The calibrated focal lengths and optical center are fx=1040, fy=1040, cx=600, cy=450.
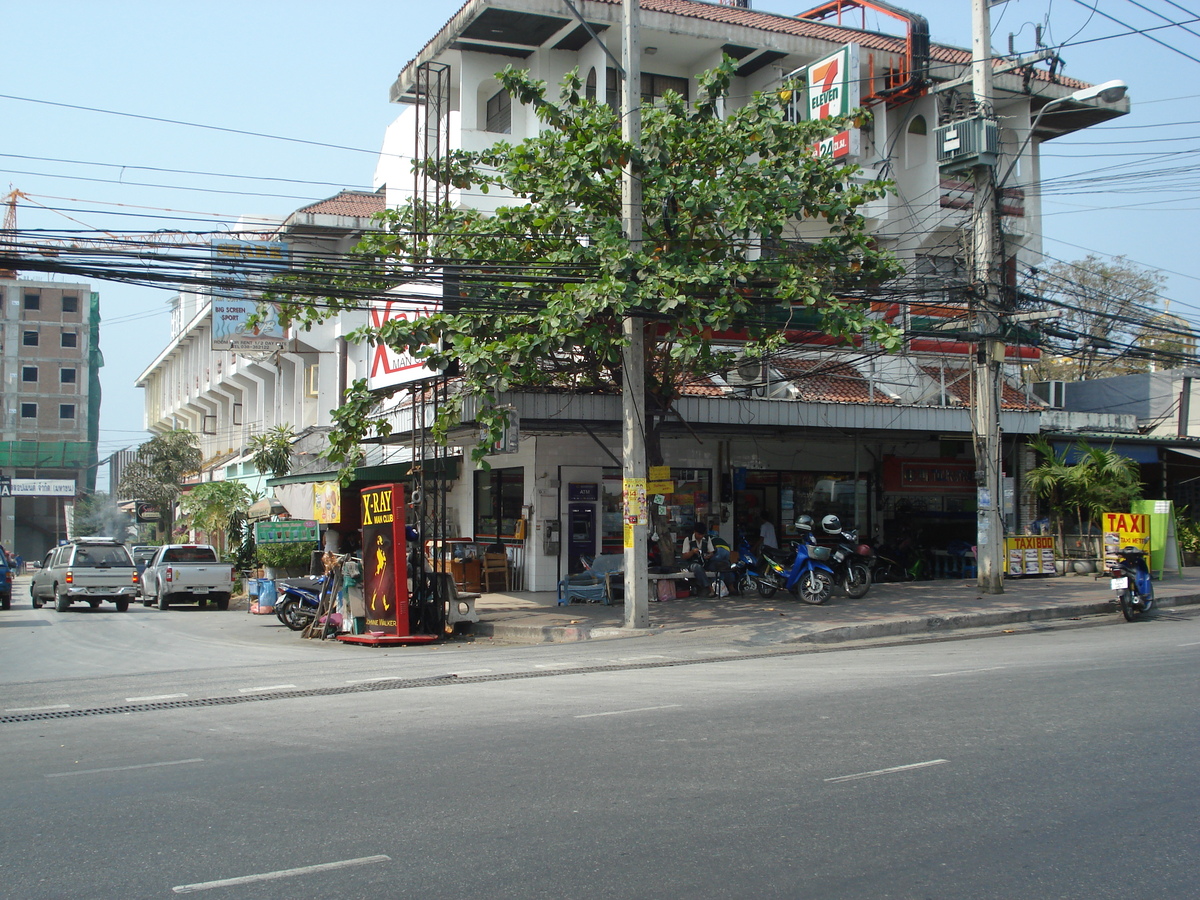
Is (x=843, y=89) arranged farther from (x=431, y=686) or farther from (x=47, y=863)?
(x=47, y=863)

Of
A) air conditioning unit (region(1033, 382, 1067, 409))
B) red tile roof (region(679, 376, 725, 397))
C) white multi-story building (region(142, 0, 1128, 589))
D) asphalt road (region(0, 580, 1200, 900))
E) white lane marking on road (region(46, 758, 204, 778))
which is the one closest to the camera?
asphalt road (region(0, 580, 1200, 900))

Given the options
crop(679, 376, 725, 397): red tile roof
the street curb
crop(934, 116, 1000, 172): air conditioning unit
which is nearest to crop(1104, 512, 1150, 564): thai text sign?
the street curb

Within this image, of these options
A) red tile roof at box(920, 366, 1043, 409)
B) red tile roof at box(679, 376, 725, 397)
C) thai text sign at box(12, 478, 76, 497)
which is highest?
red tile roof at box(920, 366, 1043, 409)

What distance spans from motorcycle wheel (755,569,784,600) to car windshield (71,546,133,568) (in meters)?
17.7

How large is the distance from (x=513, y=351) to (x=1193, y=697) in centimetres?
997

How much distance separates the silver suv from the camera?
89.8 ft

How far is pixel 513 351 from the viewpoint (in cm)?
1570

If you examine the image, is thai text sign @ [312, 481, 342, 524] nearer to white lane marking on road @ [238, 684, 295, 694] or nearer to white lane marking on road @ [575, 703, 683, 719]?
white lane marking on road @ [238, 684, 295, 694]

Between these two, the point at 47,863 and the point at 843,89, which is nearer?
the point at 47,863

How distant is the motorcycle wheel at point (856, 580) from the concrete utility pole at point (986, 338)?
2.31m

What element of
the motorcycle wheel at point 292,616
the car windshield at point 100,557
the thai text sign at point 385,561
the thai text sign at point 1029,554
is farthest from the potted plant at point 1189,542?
the car windshield at point 100,557

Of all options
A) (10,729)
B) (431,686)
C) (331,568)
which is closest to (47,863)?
(10,729)

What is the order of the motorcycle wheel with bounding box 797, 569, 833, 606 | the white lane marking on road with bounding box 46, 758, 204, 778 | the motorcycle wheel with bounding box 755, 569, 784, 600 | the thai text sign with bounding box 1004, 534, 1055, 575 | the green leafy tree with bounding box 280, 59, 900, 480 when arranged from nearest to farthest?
the white lane marking on road with bounding box 46, 758, 204, 778
the green leafy tree with bounding box 280, 59, 900, 480
the motorcycle wheel with bounding box 797, 569, 833, 606
the motorcycle wheel with bounding box 755, 569, 784, 600
the thai text sign with bounding box 1004, 534, 1055, 575

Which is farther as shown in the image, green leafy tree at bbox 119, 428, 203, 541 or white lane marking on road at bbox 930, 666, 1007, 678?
green leafy tree at bbox 119, 428, 203, 541
